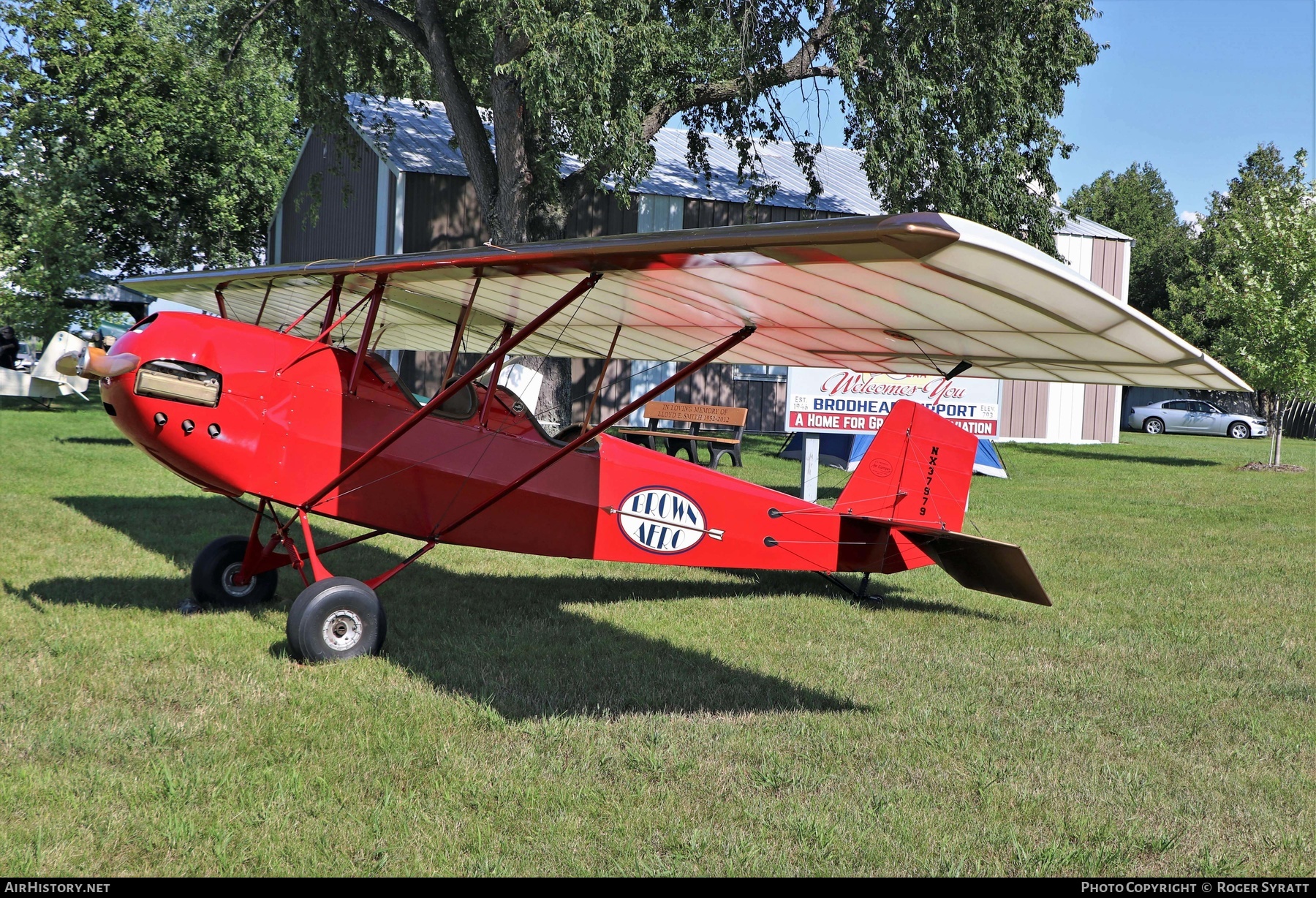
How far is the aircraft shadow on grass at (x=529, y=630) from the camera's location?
5203 millimetres

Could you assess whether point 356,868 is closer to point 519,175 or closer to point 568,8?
point 568,8

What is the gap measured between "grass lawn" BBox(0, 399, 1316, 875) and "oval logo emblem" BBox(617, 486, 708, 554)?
538 millimetres

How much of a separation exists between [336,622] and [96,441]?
45.6ft

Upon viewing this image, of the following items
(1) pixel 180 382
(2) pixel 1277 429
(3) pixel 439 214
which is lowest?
(1) pixel 180 382

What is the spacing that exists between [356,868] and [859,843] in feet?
5.79

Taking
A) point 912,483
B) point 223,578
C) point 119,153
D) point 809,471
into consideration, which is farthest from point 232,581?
point 119,153

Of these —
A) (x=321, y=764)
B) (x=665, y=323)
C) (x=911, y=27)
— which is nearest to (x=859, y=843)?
(x=321, y=764)

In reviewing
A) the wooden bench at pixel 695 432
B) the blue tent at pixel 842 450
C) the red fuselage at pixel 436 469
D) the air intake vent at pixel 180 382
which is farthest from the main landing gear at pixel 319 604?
the blue tent at pixel 842 450

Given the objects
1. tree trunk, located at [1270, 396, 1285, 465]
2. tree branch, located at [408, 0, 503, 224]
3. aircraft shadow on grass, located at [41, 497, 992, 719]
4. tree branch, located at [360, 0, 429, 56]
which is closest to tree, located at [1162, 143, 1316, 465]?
tree trunk, located at [1270, 396, 1285, 465]

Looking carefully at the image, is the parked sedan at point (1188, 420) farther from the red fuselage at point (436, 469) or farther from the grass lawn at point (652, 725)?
the red fuselage at point (436, 469)

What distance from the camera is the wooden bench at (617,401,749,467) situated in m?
16.1

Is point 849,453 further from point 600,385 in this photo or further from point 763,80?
point 600,385

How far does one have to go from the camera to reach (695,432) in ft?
57.2

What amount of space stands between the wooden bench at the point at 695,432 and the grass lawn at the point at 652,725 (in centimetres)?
734
